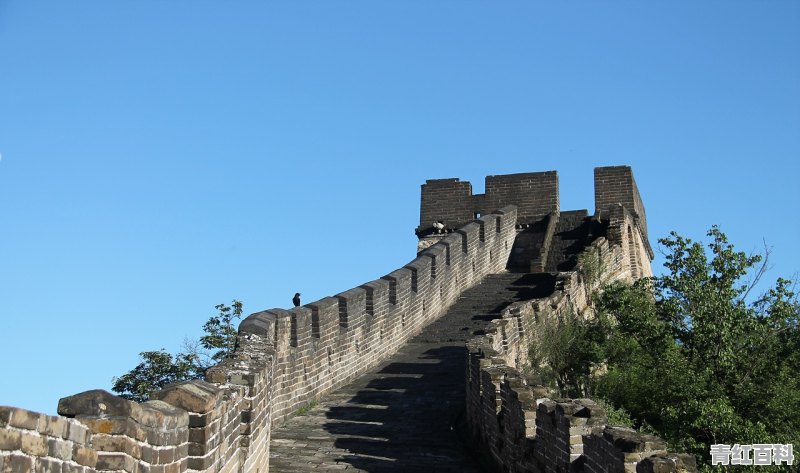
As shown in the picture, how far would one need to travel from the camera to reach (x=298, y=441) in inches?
436

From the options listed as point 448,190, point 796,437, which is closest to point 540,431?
point 796,437

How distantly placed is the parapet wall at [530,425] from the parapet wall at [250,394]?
2311 mm

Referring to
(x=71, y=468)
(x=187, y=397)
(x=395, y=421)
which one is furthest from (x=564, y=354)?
(x=71, y=468)

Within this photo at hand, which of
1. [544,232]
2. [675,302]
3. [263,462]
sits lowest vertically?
[263,462]

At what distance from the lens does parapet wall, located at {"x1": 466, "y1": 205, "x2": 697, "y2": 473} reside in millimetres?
→ 6383

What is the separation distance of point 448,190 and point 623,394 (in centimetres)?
1406

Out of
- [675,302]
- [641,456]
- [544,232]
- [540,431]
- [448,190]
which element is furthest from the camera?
[448,190]

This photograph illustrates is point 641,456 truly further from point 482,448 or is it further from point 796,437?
point 796,437

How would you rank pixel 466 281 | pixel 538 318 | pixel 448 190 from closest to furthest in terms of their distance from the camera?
pixel 538 318
pixel 466 281
pixel 448 190

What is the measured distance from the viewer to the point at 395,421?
12000 mm

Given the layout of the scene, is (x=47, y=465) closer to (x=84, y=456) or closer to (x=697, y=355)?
(x=84, y=456)

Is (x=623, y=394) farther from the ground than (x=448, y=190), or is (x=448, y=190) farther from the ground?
(x=448, y=190)

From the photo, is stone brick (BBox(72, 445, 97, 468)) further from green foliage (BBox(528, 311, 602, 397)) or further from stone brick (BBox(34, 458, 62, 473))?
green foliage (BBox(528, 311, 602, 397))

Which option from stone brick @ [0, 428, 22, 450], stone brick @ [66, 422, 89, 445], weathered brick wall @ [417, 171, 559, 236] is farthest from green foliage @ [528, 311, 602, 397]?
stone brick @ [0, 428, 22, 450]
